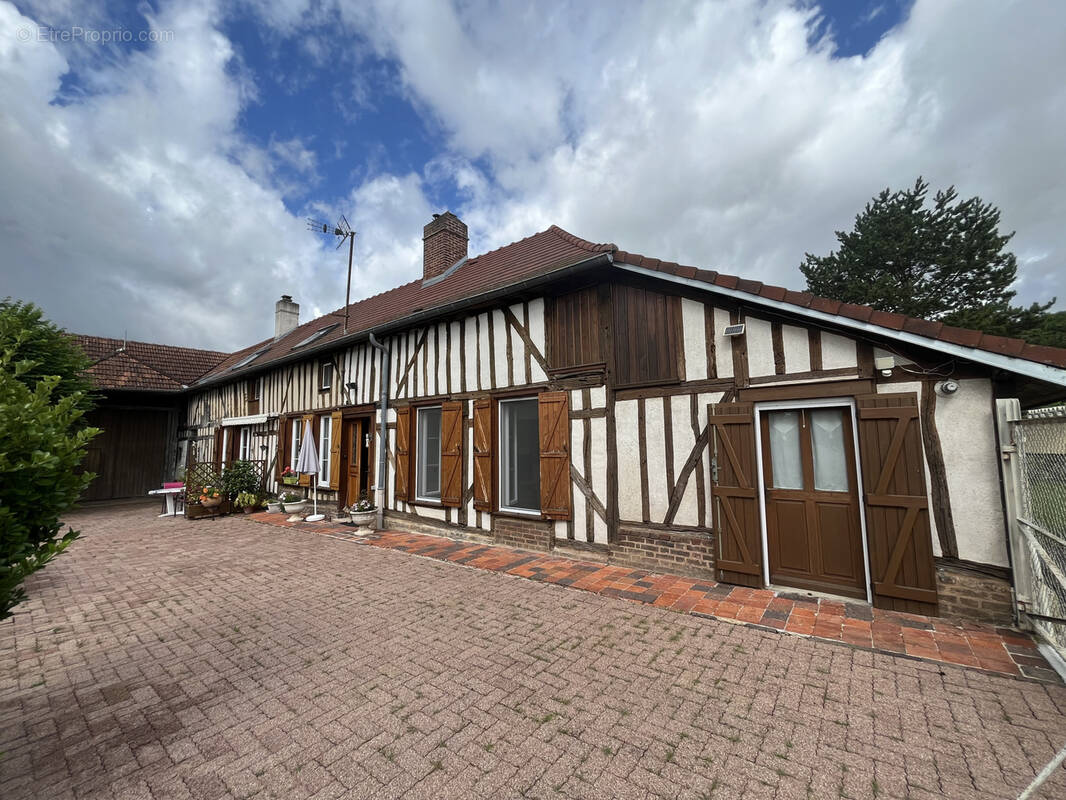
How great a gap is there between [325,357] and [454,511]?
16.8 feet

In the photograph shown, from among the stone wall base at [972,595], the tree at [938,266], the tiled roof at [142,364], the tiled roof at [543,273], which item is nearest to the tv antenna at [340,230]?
the tiled roof at [543,273]

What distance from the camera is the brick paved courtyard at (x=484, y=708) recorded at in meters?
1.85

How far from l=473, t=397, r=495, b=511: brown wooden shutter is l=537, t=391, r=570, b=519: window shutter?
959 millimetres

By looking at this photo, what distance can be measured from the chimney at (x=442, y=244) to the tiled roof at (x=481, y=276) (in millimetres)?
478

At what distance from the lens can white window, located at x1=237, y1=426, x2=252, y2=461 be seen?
11594 millimetres

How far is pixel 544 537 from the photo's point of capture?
556cm

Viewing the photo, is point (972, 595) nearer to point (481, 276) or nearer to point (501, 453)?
point (501, 453)

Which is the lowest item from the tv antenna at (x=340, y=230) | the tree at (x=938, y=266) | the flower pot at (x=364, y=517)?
the flower pot at (x=364, y=517)

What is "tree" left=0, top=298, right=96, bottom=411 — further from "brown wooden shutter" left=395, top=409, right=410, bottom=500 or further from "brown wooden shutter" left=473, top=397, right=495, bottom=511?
"brown wooden shutter" left=473, top=397, right=495, bottom=511

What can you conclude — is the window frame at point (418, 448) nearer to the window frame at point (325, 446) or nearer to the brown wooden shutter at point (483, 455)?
the brown wooden shutter at point (483, 455)

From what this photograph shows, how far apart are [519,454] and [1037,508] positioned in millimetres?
4988

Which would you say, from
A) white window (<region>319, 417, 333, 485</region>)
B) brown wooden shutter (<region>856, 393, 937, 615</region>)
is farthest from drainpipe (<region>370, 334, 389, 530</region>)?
brown wooden shutter (<region>856, 393, 937, 615</region>)

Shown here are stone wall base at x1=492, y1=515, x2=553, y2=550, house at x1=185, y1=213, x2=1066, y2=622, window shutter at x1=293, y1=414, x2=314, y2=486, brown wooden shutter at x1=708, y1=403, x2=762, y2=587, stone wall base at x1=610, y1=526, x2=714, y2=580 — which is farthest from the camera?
window shutter at x1=293, y1=414, x2=314, y2=486

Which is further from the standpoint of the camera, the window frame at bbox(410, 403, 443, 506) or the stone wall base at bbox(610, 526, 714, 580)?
the window frame at bbox(410, 403, 443, 506)
